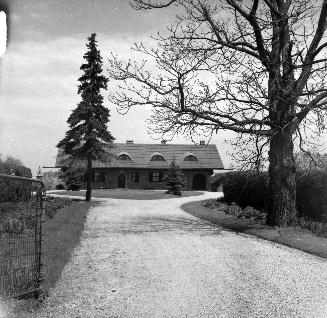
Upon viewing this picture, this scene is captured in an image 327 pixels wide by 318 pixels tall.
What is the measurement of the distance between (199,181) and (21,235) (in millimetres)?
52343

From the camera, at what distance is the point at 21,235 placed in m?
7.02

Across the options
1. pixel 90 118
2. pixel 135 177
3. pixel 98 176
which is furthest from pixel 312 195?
pixel 98 176

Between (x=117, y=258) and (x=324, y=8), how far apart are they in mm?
12035

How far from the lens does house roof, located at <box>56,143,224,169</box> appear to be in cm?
5709

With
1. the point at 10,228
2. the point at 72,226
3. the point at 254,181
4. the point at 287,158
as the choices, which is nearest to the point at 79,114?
the point at 254,181

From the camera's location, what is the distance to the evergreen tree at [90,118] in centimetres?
3353

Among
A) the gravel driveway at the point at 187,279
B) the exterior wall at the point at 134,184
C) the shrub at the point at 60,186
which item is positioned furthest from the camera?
A: the exterior wall at the point at 134,184

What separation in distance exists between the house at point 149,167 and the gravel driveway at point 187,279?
139 ft

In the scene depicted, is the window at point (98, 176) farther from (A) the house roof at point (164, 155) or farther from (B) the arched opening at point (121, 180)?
(B) the arched opening at point (121, 180)

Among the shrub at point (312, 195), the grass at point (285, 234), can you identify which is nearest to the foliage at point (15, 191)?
the grass at point (285, 234)

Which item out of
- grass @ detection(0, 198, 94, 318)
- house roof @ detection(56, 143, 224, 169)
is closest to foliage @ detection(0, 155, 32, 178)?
grass @ detection(0, 198, 94, 318)

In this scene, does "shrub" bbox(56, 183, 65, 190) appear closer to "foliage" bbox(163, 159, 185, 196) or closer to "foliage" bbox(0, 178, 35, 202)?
"foliage" bbox(163, 159, 185, 196)

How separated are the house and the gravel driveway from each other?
42.5 meters

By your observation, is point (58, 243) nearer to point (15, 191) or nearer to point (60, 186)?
point (15, 191)
